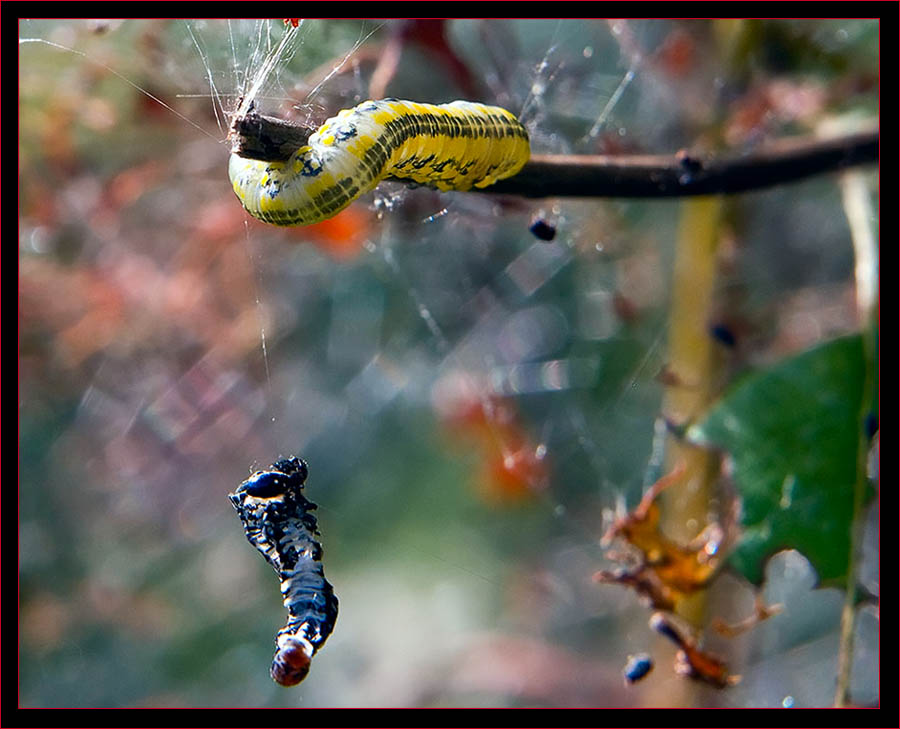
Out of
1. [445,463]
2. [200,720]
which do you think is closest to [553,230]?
[200,720]

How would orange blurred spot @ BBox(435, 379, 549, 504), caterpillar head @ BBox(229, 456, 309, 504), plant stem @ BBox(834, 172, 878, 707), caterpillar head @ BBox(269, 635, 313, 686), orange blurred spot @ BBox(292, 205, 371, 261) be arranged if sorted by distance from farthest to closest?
orange blurred spot @ BBox(435, 379, 549, 504)
orange blurred spot @ BBox(292, 205, 371, 261)
plant stem @ BBox(834, 172, 878, 707)
caterpillar head @ BBox(229, 456, 309, 504)
caterpillar head @ BBox(269, 635, 313, 686)

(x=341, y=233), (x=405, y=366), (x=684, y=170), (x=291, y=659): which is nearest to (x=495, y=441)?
(x=405, y=366)

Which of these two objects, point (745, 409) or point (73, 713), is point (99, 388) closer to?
point (73, 713)

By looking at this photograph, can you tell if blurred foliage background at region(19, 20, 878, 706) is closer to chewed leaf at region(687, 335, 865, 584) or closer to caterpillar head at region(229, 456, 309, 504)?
chewed leaf at region(687, 335, 865, 584)

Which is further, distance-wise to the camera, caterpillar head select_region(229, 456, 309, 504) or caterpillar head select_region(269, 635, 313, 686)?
caterpillar head select_region(229, 456, 309, 504)

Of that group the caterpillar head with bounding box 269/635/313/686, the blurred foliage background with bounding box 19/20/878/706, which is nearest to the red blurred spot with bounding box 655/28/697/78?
the blurred foliage background with bounding box 19/20/878/706

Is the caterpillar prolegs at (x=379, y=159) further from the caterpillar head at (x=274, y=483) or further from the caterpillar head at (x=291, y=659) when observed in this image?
the caterpillar head at (x=291, y=659)

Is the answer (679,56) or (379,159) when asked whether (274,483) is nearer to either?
(379,159)
